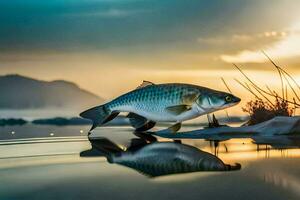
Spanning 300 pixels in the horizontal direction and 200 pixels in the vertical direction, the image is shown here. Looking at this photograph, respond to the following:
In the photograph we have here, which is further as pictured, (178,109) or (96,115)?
(96,115)

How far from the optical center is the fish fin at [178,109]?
2.63 meters

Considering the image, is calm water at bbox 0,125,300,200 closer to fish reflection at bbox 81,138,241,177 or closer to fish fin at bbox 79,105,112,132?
fish reflection at bbox 81,138,241,177

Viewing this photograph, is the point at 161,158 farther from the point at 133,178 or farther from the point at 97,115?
the point at 97,115

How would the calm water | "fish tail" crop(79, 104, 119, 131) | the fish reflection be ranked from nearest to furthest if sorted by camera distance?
the calm water, the fish reflection, "fish tail" crop(79, 104, 119, 131)

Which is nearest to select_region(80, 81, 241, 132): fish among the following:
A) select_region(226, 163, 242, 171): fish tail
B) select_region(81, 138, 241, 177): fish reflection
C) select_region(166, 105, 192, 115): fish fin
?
select_region(166, 105, 192, 115): fish fin

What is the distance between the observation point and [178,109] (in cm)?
264

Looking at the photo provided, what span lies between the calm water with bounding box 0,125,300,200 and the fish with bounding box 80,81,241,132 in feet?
1.26

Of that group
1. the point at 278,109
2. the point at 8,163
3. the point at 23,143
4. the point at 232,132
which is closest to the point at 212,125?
the point at 232,132

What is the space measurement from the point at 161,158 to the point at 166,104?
0.88 metres

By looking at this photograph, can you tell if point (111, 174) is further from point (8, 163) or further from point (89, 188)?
point (8, 163)

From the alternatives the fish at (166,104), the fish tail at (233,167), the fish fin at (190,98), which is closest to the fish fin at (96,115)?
the fish at (166,104)

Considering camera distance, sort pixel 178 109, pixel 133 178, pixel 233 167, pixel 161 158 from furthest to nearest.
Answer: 1. pixel 178 109
2. pixel 161 158
3. pixel 233 167
4. pixel 133 178

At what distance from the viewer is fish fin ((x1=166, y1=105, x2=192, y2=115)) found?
104 inches

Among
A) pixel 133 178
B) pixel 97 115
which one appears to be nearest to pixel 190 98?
pixel 97 115
